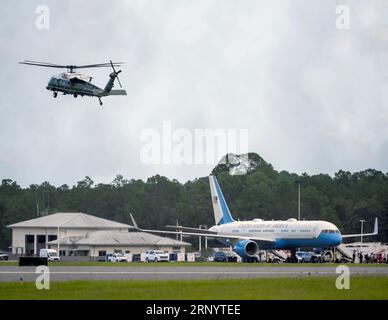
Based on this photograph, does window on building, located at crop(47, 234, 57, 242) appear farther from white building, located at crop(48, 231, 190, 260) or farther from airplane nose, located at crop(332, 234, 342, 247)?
airplane nose, located at crop(332, 234, 342, 247)

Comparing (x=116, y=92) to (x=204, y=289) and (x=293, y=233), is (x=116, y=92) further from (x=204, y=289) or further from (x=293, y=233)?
(x=204, y=289)

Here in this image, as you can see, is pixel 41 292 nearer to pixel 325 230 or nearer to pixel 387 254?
pixel 325 230

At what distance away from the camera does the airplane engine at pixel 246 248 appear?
108062 millimetres

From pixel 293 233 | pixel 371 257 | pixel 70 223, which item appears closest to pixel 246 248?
pixel 293 233

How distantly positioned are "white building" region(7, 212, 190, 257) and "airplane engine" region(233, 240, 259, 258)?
41.8 meters

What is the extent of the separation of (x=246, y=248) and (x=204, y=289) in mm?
62128

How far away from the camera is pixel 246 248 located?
108m

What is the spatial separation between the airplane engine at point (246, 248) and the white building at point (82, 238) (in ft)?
137

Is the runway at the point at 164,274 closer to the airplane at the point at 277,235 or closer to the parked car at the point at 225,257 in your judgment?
the airplane at the point at 277,235

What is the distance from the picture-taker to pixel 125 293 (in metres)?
43.9

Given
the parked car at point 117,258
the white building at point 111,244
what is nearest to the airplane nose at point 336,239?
the parked car at point 117,258
